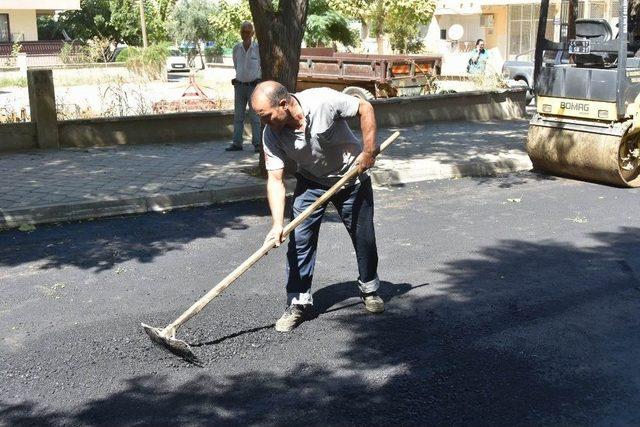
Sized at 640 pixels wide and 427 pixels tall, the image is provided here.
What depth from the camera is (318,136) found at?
4.91m

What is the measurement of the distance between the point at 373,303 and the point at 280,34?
4.67 m

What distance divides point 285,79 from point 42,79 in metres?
4.17

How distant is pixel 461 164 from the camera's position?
10.8 metres

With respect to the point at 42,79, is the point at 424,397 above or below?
below

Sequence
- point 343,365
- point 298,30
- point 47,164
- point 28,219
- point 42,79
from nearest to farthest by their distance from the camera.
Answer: point 343,365, point 28,219, point 298,30, point 47,164, point 42,79

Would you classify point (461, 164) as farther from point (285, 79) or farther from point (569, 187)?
point (285, 79)

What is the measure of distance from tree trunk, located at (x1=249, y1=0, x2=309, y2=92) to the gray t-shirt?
4.39 metres

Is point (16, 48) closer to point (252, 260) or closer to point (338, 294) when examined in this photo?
point (338, 294)

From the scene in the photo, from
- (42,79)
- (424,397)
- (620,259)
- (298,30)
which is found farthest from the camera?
(42,79)

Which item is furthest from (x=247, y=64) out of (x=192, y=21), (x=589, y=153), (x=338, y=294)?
(x=192, y=21)

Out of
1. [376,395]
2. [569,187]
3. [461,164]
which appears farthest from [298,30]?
[376,395]

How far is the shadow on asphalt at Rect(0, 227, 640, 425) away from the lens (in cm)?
408

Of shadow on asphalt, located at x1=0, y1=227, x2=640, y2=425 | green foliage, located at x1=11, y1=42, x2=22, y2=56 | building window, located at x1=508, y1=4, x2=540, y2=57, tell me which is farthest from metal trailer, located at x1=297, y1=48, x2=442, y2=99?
green foliage, located at x1=11, y1=42, x2=22, y2=56

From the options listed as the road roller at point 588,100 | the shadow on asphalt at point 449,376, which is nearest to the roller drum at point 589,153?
the road roller at point 588,100
